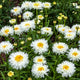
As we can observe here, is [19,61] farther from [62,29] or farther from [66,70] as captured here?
[62,29]

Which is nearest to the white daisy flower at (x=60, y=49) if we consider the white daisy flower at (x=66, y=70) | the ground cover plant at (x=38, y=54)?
the ground cover plant at (x=38, y=54)

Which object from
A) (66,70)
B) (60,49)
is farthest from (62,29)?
(66,70)

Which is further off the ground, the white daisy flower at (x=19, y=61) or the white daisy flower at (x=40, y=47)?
the white daisy flower at (x=40, y=47)

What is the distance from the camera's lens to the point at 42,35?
11.8 ft

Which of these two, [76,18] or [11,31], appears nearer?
[11,31]

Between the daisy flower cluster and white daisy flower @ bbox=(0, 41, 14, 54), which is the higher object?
the daisy flower cluster

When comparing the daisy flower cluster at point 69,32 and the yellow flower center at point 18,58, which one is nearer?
the yellow flower center at point 18,58

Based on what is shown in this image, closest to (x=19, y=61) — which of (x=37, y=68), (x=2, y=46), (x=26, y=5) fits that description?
(x=37, y=68)

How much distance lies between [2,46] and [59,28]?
47.7 inches

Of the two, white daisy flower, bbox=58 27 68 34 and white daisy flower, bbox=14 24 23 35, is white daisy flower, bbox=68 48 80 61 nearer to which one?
white daisy flower, bbox=58 27 68 34

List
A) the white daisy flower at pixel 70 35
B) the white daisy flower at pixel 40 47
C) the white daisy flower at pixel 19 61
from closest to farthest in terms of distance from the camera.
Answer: the white daisy flower at pixel 19 61, the white daisy flower at pixel 40 47, the white daisy flower at pixel 70 35

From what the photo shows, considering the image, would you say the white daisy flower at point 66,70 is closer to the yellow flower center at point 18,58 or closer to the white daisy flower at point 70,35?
the yellow flower center at point 18,58

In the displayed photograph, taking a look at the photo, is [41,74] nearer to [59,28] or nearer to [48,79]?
[48,79]

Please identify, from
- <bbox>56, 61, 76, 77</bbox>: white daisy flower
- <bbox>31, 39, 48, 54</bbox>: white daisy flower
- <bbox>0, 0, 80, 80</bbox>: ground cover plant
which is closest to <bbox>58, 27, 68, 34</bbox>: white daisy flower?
<bbox>0, 0, 80, 80</bbox>: ground cover plant
